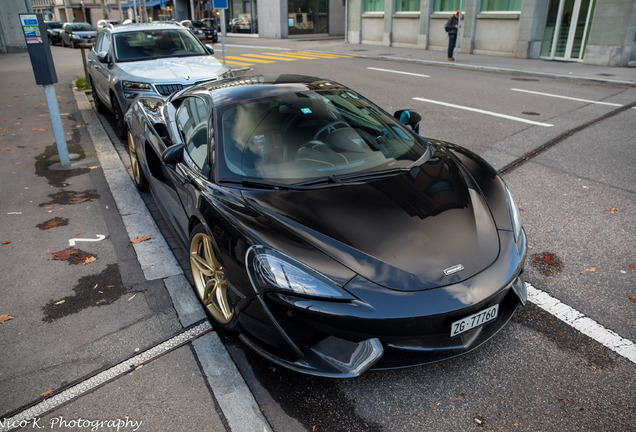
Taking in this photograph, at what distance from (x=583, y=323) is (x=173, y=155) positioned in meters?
3.08

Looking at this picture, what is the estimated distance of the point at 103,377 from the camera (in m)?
2.74

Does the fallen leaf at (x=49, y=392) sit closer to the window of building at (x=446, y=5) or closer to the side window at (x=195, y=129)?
the side window at (x=195, y=129)

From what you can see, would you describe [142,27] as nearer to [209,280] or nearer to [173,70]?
[173,70]

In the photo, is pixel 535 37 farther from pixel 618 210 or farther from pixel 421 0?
pixel 618 210

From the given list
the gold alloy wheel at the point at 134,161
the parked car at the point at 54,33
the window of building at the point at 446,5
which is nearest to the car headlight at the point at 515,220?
the gold alloy wheel at the point at 134,161

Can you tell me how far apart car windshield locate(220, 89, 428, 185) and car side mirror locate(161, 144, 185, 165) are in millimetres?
415

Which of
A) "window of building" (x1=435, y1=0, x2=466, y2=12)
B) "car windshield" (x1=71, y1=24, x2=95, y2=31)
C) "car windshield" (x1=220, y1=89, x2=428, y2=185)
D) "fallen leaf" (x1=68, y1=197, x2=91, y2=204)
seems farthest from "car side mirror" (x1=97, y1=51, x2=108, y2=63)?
"car windshield" (x1=71, y1=24, x2=95, y2=31)

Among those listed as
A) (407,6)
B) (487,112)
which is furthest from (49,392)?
(407,6)

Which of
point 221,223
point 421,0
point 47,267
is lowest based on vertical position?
point 47,267

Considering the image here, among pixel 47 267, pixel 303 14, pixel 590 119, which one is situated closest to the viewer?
pixel 47 267

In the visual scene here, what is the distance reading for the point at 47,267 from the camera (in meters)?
4.00

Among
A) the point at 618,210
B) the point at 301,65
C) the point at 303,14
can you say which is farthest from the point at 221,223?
the point at 303,14

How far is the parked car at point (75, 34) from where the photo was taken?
2919 cm

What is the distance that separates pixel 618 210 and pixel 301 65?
14705mm
